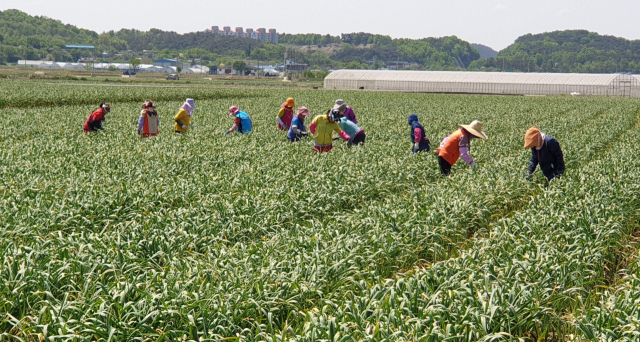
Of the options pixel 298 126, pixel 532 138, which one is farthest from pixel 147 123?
pixel 532 138

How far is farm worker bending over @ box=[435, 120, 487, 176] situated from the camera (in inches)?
470

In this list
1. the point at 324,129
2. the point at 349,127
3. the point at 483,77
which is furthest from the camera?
the point at 483,77

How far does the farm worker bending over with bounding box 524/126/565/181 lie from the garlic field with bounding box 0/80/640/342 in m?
0.36

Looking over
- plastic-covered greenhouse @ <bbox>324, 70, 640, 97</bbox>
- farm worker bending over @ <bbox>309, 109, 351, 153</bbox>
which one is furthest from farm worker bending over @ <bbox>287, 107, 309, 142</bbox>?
plastic-covered greenhouse @ <bbox>324, 70, 640, 97</bbox>

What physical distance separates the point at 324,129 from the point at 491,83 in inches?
3048

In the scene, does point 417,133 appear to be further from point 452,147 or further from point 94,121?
point 94,121

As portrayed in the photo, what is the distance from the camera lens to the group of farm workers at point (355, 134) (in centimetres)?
1137

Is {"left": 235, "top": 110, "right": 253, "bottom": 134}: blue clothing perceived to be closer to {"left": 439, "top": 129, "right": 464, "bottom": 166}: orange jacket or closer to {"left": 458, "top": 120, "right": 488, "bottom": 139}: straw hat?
{"left": 439, "top": 129, "right": 464, "bottom": 166}: orange jacket

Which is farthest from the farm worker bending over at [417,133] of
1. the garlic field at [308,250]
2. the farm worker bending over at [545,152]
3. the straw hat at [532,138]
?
the straw hat at [532,138]

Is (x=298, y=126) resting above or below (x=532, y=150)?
above

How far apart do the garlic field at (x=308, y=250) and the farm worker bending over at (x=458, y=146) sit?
1.55 ft

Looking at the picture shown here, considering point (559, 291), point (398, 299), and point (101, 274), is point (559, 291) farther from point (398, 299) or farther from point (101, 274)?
point (101, 274)

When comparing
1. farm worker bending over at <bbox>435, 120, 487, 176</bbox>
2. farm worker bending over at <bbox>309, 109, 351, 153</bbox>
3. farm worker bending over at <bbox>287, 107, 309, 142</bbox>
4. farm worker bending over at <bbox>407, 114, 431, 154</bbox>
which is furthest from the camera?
farm worker bending over at <bbox>287, 107, 309, 142</bbox>

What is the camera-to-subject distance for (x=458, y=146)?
1254 centimetres
